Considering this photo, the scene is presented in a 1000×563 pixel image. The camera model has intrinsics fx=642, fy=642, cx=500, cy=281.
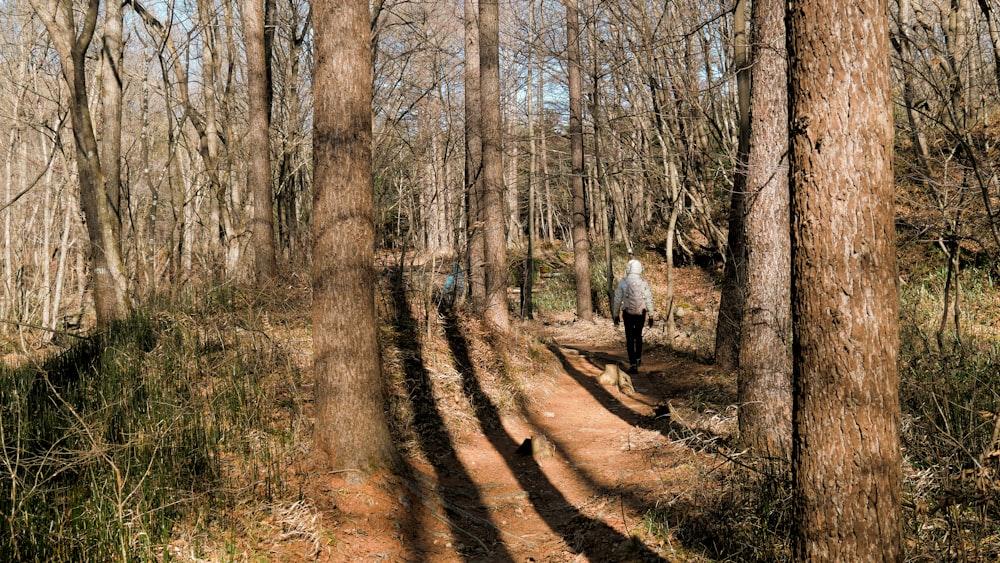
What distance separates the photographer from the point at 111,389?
5262 millimetres

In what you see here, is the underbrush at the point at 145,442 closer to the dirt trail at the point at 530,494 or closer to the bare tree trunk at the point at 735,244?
the dirt trail at the point at 530,494

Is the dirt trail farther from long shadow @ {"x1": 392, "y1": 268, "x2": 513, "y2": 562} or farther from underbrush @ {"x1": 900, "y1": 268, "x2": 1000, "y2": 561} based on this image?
underbrush @ {"x1": 900, "y1": 268, "x2": 1000, "y2": 561}

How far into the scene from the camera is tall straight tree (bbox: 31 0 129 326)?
27.3ft

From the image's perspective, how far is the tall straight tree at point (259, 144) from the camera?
34.8 feet

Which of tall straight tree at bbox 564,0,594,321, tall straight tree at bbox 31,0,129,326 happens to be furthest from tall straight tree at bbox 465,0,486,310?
tall straight tree at bbox 31,0,129,326

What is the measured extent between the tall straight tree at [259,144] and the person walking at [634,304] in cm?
603

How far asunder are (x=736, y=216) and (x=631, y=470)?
4.80 m

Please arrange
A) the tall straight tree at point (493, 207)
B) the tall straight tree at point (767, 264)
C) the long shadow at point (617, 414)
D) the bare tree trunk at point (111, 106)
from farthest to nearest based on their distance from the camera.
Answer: the tall straight tree at point (493, 207) → the bare tree trunk at point (111, 106) → the tall straight tree at point (767, 264) → the long shadow at point (617, 414)

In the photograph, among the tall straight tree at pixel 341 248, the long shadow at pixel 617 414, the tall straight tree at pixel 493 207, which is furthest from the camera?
the tall straight tree at pixel 493 207

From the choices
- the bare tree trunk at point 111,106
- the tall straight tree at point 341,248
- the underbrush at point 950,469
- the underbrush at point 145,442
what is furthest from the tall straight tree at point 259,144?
the underbrush at point 950,469

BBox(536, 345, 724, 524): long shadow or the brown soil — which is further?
BBox(536, 345, 724, 524): long shadow

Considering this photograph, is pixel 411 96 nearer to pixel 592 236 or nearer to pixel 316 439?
pixel 592 236

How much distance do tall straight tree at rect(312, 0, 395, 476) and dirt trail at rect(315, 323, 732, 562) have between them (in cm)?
45

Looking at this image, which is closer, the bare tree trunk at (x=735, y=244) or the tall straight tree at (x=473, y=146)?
the bare tree trunk at (x=735, y=244)
